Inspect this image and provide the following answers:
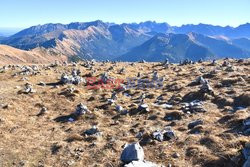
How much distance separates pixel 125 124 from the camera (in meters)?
31.0

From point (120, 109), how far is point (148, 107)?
3136 mm

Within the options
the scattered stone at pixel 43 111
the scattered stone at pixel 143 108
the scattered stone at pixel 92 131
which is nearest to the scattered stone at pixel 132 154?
the scattered stone at pixel 92 131

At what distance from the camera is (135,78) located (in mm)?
58031

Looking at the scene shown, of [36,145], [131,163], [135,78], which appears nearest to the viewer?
[131,163]

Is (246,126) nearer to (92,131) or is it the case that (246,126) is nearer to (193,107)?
(193,107)

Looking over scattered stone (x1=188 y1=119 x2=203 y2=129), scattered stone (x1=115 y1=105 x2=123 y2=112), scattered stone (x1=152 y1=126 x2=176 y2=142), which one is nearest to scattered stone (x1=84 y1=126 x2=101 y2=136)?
scattered stone (x1=152 y1=126 x2=176 y2=142)

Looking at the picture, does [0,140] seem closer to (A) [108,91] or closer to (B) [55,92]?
(B) [55,92]

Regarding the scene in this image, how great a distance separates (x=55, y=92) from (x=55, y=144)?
17.9m

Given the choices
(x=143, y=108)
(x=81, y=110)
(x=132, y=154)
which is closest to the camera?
(x=132, y=154)

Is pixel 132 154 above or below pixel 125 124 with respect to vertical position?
above

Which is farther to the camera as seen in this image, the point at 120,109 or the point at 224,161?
the point at 120,109

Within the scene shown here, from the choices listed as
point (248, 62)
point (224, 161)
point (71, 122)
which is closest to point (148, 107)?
point (71, 122)

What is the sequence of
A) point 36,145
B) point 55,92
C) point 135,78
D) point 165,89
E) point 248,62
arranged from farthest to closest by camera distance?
point 248,62 < point 135,78 < point 165,89 < point 55,92 < point 36,145

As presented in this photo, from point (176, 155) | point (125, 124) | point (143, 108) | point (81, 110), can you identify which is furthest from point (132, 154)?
point (81, 110)
